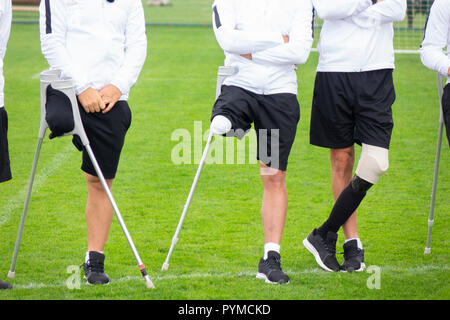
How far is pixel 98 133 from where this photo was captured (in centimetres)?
456

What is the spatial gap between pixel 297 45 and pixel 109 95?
1.21 m

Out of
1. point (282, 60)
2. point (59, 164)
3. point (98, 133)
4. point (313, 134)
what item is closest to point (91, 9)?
point (98, 133)

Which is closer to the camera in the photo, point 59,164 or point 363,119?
point 363,119

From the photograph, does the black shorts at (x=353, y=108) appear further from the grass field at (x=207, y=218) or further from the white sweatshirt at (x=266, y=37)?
the grass field at (x=207, y=218)

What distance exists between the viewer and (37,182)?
295 inches

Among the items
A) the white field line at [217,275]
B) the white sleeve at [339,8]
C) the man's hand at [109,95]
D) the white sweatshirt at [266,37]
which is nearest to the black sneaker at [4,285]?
the white field line at [217,275]

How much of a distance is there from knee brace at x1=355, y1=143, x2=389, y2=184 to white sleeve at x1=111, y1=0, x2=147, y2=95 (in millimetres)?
1564

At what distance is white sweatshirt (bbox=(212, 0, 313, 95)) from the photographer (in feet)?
14.9

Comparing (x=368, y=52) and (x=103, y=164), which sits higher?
(x=368, y=52)

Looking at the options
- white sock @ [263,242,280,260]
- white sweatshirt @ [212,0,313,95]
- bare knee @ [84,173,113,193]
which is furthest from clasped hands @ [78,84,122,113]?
white sock @ [263,242,280,260]

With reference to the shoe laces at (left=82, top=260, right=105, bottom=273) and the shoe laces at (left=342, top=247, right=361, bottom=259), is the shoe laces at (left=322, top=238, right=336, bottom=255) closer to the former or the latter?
the shoe laces at (left=342, top=247, right=361, bottom=259)

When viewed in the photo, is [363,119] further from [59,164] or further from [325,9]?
[59,164]

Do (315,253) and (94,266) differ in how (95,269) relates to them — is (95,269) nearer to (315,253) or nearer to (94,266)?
(94,266)

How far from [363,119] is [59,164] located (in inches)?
175
